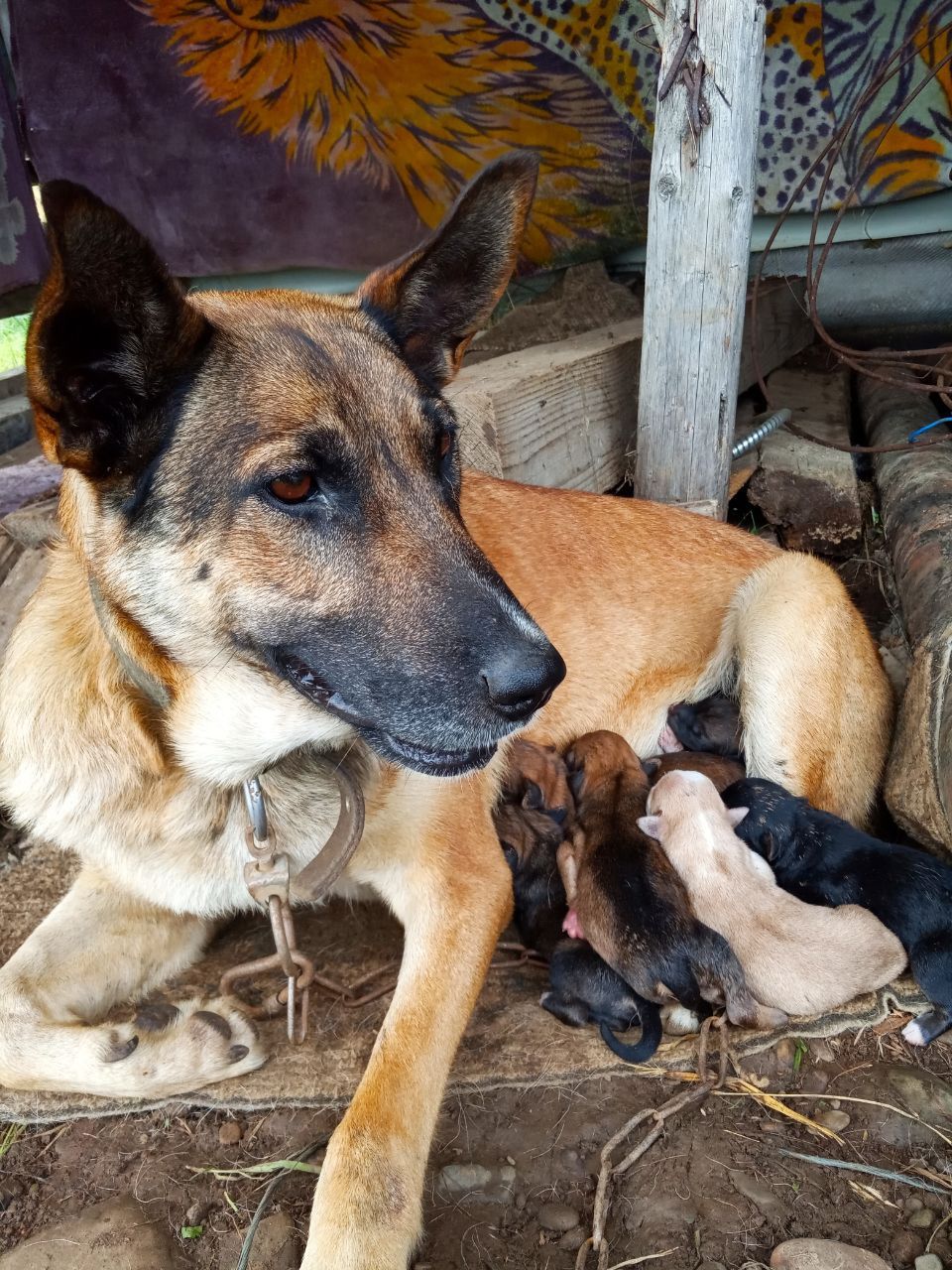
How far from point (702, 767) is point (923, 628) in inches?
34.2

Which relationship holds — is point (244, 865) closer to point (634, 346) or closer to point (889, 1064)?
point (889, 1064)

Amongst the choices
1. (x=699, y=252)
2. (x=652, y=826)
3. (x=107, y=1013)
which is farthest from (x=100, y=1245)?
(x=699, y=252)

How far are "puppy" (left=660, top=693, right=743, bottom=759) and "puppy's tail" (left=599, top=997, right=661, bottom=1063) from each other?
1142 millimetres

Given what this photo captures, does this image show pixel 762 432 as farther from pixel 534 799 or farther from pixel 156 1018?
pixel 156 1018

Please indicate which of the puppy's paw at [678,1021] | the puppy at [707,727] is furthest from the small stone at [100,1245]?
the puppy at [707,727]

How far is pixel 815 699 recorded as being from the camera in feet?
10.2

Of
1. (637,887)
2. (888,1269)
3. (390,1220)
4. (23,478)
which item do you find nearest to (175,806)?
(390,1220)

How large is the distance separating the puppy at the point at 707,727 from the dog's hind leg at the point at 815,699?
10 cm

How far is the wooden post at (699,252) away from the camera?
3.19m

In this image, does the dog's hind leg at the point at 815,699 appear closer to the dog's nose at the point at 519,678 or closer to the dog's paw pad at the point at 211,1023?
the dog's nose at the point at 519,678

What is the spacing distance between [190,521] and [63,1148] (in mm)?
1607

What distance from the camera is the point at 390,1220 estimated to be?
6.35 feet

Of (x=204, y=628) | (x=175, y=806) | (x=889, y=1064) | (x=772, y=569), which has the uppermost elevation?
(x=204, y=628)

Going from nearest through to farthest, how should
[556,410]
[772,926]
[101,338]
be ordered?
[101,338] < [772,926] < [556,410]
